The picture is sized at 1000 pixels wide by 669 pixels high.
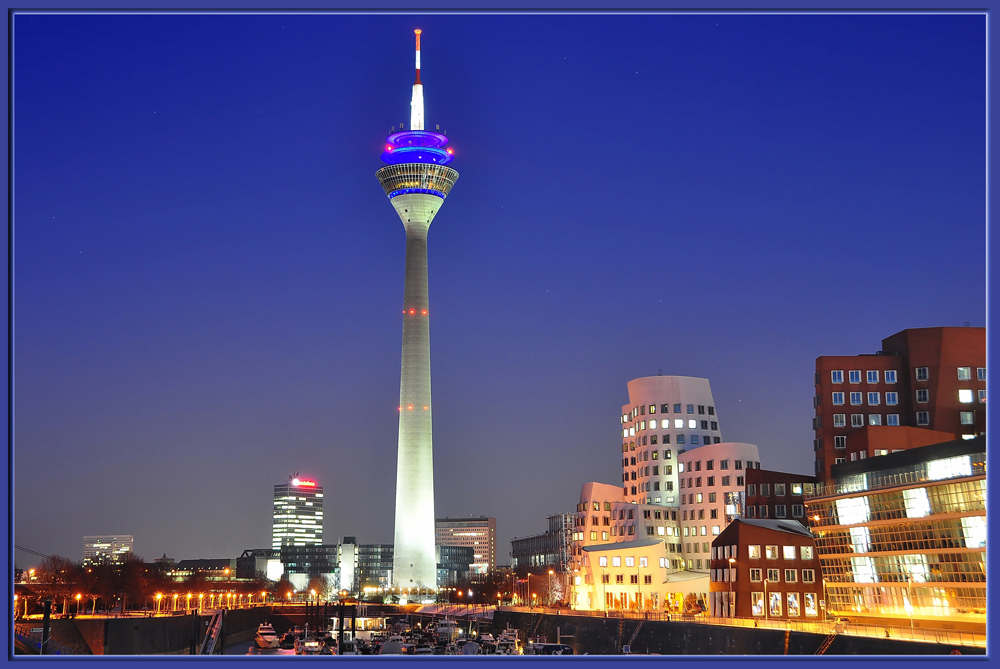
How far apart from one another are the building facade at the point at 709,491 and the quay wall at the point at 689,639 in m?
23.8

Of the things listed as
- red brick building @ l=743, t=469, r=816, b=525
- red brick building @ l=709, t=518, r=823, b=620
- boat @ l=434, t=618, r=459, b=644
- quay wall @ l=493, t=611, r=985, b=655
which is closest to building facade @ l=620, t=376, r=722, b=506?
red brick building @ l=743, t=469, r=816, b=525

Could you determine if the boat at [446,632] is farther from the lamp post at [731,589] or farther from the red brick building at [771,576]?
the red brick building at [771,576]

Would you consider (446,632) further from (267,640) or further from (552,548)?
(552,548)

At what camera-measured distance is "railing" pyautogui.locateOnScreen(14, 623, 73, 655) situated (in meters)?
58.1

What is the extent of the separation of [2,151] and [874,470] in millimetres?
65823

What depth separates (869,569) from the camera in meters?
74.1

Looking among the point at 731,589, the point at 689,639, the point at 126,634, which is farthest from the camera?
the point at 731,589

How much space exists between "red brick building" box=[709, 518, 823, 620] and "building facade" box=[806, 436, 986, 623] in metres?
2.44

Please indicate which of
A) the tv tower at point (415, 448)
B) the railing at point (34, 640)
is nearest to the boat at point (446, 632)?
the railing at point (34, 640)

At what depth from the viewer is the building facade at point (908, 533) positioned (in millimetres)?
64562

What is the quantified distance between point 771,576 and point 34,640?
167ft

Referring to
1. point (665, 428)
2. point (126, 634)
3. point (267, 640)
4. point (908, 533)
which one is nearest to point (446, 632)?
point (267, 640)

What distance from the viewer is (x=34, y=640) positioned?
200 feet

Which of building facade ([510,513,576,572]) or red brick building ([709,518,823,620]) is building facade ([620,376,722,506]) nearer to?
building facade ([510,513,576,572])
